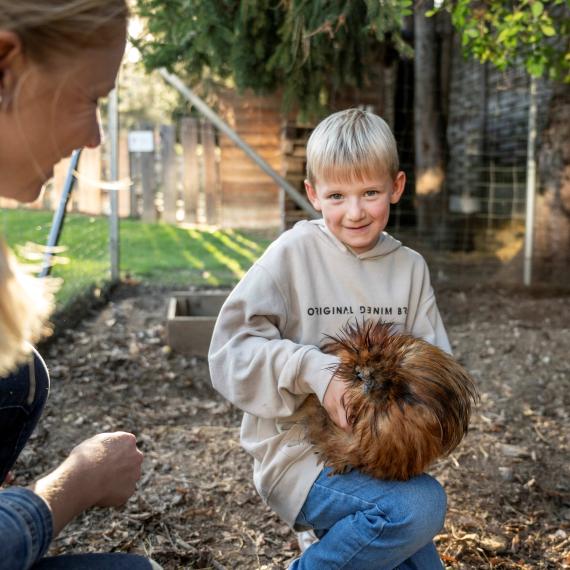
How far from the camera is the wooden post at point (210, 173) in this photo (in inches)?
523

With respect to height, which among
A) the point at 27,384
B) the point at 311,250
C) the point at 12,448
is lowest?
the point at 12,448

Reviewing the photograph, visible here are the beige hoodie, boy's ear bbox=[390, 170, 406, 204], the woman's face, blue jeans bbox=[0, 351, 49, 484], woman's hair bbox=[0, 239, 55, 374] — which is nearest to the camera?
woman's hair bbox=[0, 239, 55, 374]

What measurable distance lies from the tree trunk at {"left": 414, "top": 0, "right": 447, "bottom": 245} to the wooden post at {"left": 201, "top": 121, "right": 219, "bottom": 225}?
5.99 m

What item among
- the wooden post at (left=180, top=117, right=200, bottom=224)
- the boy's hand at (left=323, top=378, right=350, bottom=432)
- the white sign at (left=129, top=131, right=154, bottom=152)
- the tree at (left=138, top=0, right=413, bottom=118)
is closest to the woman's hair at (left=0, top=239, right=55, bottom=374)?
the boy's hand at (left=323, top=378, right=350, bottom=432)

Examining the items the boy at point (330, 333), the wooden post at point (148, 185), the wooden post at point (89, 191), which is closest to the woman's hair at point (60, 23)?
the boy at point (330, 333)

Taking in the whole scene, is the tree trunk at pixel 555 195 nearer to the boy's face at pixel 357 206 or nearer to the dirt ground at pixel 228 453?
the dirt ground at pixel 228 453

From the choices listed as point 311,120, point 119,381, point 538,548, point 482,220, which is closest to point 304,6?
point 311,120

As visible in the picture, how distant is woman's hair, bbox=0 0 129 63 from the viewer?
1.25 meters

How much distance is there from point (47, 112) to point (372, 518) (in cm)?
135

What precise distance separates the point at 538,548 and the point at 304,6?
3586mm

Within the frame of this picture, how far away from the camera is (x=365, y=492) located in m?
1.98

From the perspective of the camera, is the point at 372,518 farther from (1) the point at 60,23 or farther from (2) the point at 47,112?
(1) the point at 60,23

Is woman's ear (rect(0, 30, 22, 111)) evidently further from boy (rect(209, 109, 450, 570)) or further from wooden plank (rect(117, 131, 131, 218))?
wooden plank (rect(117, 131, 131, 218))

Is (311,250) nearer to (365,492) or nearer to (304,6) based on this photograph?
(365,492)
